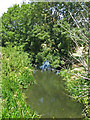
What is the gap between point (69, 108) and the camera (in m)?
3.61

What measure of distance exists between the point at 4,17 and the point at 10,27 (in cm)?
111

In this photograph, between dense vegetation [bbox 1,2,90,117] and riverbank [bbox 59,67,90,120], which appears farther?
dense vegetation [bbox 1,2,90,117]

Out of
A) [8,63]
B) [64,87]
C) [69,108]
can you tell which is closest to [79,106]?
[69,108]

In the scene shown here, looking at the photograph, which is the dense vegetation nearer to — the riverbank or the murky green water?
the riverbank

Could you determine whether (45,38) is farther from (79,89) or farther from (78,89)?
(79,89)

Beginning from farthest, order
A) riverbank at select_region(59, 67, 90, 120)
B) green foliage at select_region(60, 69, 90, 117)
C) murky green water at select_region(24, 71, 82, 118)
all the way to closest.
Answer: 1. green foliage at select_region(60, 69, 90, 117)
2. murky green water at select_region(24, 71, 82, 118)
3. riverbank at select_region(59, 67, 90, 120)

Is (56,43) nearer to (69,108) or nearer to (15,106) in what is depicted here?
(69,108)

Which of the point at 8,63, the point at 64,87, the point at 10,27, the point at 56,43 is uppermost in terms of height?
the point at 10,27

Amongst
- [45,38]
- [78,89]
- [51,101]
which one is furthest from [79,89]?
[45,38]

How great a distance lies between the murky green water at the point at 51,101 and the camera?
3.39 meters

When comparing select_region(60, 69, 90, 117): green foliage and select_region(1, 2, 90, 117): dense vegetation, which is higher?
select_region(1, 2, 90, 117): dense vegetation

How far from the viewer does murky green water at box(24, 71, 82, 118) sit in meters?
3.39

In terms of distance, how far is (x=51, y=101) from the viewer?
155 inches

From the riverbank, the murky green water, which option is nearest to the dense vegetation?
the riverbank
